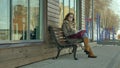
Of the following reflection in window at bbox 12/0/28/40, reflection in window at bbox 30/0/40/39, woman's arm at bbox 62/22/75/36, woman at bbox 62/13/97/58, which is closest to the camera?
reflection in window at bbox 12/0/28/40

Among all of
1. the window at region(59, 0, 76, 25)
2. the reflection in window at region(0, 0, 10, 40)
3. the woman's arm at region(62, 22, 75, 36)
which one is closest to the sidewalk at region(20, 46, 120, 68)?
the woman's arm at region(62, 22, 75, 36)

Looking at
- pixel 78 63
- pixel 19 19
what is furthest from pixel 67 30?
pixel 19 19

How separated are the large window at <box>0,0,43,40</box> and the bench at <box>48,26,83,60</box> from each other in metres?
0.42

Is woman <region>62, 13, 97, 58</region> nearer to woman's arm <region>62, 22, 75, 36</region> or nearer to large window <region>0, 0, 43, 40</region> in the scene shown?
woman's arm <region>62, 22, 75, 36</region>

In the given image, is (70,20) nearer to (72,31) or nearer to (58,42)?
(72,31)

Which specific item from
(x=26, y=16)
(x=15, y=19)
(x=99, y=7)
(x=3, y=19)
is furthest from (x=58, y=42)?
(x=99, y=7)

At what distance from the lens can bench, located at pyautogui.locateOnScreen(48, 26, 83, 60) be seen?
11.9 metres

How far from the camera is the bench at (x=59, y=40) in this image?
468 inches

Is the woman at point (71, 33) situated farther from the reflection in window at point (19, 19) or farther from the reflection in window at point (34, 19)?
the reflection in window at point (19, 19)

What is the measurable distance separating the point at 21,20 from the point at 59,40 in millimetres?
2332

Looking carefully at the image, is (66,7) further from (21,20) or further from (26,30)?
(21,20)

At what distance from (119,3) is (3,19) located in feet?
233

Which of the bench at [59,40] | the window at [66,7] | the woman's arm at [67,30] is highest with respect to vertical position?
the window at [66,7]

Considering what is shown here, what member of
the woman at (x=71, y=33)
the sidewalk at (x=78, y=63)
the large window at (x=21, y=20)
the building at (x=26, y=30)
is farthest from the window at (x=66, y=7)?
the large window at (x=21, y=20)
